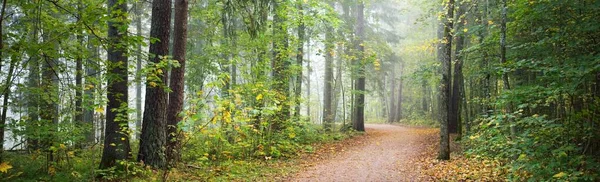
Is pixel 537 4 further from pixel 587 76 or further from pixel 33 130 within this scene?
pixel 33 130

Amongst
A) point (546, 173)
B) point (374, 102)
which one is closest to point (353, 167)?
point (546, 173)

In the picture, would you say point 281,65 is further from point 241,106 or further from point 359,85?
point 359,85

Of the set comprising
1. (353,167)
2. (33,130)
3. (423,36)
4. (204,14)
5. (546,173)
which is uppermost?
(423,36)

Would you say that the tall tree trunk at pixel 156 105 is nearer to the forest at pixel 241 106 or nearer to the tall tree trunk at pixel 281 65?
the forest at pixel 241 106

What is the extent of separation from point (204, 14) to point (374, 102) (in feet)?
116

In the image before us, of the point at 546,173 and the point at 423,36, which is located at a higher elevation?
the point at 423,36

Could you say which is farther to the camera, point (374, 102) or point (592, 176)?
point (374, 102)

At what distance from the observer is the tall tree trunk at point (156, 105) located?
7.13m

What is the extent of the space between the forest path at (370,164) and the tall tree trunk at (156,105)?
10.8 feet

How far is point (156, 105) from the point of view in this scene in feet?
23.5

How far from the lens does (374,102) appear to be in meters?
44.1

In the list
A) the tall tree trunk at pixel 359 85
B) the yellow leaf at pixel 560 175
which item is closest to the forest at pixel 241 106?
the yellow leaf at pixel 560 175

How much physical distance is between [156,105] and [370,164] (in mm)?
6146

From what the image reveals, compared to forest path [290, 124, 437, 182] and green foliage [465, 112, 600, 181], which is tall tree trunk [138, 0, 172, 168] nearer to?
forest path [290, 124, 437, 182]
